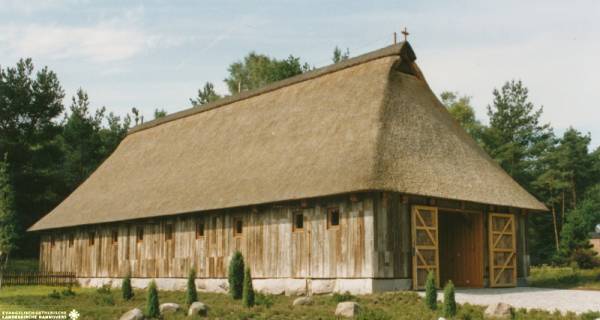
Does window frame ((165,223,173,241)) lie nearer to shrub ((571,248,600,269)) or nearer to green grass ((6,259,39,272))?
green grass ((6,259,39,272))

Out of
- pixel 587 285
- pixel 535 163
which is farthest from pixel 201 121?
pixel 535 163

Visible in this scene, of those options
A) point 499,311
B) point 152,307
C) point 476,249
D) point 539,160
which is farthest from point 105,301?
point 539,160

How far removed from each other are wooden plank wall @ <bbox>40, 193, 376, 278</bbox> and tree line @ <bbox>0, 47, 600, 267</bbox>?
44.7 ft

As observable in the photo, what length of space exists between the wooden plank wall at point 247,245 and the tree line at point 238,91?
1361 cm

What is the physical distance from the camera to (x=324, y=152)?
24984 mm

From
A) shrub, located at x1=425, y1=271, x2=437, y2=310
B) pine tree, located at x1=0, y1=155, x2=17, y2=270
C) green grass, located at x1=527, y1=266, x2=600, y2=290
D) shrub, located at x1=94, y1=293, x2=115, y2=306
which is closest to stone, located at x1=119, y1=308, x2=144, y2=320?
shrub, located at x1=94, y1=293, x2=115, y2=306

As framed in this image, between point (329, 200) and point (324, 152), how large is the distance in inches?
83.3

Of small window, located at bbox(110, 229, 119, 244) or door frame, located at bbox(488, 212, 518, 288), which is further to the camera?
small window, located at bbox(110, 229, 119, 244)

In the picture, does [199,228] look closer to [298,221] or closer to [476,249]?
[298,221]

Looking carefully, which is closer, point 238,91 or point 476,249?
point 476,249

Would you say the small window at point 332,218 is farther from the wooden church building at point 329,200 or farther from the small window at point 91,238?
the small window at point 91,238

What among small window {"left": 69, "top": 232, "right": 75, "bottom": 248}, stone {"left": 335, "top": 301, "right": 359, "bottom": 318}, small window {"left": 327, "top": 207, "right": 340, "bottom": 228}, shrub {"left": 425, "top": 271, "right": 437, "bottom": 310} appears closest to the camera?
stone {"left": 335, "top": 301, "right": 359, "bottom": 318}

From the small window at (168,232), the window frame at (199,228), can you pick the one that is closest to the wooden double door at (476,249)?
the window frame at (199,228)

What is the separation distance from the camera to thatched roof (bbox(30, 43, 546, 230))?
924 inches
